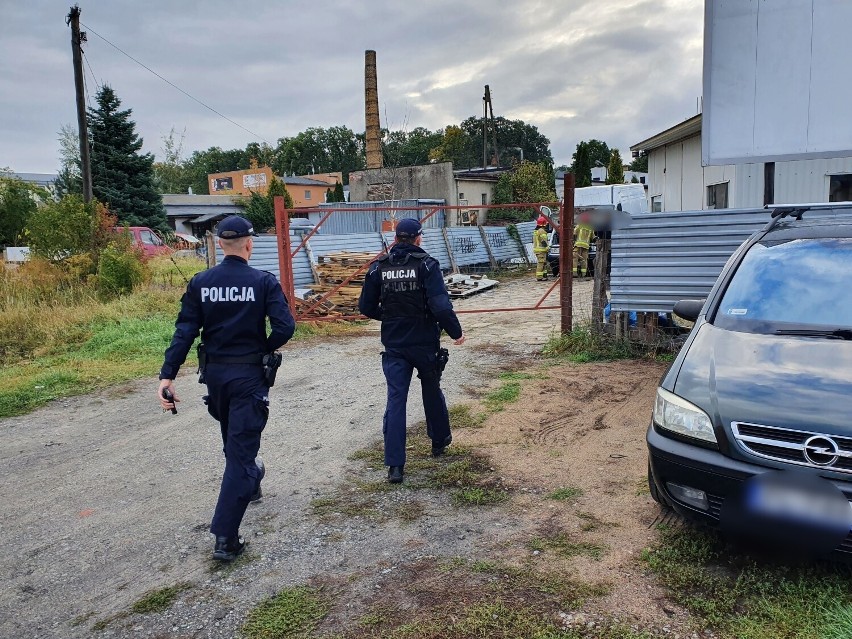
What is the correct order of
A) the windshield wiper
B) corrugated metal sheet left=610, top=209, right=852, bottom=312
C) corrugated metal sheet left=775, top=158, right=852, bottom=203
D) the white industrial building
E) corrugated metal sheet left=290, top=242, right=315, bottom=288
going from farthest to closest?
corrugated metal sheet left=290, top=242, right=315, bottom=288
the white industrial building
corrugated metal sheet left=775, top=158, right=852, bottom=203
corrugated metal sheet left=610, top=209, right=852, bottom=312
the windshield wiper

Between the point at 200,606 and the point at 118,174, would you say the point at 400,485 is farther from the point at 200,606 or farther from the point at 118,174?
the point at 118,174

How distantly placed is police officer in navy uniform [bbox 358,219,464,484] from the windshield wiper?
1.92m

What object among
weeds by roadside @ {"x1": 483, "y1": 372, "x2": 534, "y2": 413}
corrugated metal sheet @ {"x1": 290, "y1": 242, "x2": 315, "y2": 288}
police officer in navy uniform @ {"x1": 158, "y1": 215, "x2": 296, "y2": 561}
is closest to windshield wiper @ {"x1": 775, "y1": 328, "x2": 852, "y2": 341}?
police officer in navy uniform @ {"x1": 158, "y1": 215, "x2": 296, "y2": 561}

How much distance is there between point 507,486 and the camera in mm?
4145

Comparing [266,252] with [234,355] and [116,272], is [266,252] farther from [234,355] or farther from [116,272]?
[234,355]

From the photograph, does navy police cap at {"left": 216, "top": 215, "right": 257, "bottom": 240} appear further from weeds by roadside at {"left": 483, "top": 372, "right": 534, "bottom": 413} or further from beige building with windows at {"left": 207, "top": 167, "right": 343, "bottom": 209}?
beige building with windows at {"left": 207, "top": 167, "right": 343, "bottom": 209}

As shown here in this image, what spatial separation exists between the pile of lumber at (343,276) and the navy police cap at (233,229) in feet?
25.6

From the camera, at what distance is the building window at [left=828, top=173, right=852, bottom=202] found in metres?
10.1

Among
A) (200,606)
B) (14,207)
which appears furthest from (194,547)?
(14,207)

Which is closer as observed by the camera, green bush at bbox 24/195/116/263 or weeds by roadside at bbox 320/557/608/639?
weeds by roadside at bbox 320/557/608/639

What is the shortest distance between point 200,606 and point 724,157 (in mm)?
6975

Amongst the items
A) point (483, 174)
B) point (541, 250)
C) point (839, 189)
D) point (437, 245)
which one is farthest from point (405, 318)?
point (483, 174)

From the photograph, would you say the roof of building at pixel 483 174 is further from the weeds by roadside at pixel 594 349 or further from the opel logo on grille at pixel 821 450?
the opel logo on grille at pixel 821 450

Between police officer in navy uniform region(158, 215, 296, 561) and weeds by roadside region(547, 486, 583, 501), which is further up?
police officer in navy uniform region(158, 215, 296, 561)
